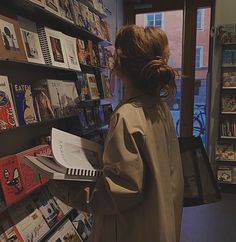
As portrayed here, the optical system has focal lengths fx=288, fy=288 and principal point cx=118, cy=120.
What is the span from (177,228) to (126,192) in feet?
1.37

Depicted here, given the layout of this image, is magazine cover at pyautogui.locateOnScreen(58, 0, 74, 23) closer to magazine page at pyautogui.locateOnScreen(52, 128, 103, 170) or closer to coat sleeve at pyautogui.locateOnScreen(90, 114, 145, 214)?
magazine page at pyautogui.locateOnScreen(52, 128, 103, 170)

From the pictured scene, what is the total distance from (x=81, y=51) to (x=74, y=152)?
4.57 ft

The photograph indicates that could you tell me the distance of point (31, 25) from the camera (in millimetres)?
1729

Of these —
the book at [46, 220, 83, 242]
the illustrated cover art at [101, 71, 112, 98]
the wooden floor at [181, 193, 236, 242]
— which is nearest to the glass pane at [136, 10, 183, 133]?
the wooden floor at [181, 193, 236, 242]

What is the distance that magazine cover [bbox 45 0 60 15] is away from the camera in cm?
173

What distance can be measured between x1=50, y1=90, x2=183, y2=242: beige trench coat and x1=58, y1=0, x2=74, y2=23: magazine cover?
1205mm

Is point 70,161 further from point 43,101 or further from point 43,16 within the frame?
point 43,16

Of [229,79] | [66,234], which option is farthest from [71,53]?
[229,79]

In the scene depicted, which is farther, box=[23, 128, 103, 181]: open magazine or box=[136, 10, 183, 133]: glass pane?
box=[136, 10, 183, 133]: glass pane

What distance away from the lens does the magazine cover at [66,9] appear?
1.91 meters

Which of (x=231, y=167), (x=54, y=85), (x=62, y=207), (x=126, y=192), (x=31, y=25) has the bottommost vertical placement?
(x=231, y=167)

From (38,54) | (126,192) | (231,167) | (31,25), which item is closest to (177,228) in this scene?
(126,192)

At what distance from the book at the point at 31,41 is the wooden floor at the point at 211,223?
6.22 ft

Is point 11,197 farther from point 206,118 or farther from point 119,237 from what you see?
point 206,118
